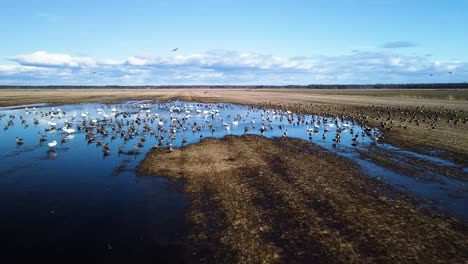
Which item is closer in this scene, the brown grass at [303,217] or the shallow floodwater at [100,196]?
the brown grass at [303,217]

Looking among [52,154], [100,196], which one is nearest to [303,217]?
[100,196]

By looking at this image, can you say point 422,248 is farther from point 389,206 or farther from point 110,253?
point 110,253

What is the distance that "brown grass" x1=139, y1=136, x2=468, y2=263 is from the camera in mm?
11383

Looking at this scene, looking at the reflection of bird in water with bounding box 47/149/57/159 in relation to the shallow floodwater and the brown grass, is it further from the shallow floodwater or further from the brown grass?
the brown grass

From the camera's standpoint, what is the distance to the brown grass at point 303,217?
11383mm

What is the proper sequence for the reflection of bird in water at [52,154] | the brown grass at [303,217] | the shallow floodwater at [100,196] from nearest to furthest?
the brown grass at [303,217]
the shallow floodwater at [100,196]
the reflection of bird in water at [52,154]

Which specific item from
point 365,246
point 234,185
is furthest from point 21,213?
point 365,246

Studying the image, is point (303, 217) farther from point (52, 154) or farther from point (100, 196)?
point (52, 154)

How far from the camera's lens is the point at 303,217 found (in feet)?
46.1

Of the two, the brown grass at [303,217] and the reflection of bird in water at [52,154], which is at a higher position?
the reflection of bird in water at [52,154]

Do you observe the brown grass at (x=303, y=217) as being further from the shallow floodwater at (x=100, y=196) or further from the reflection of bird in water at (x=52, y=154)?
the reflection of bird in water at (x=52, y=154)

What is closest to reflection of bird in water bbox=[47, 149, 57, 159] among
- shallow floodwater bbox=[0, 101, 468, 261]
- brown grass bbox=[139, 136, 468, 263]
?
shallow floodwater bbox=[0, 101, 468, 261]

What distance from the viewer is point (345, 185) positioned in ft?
59.4

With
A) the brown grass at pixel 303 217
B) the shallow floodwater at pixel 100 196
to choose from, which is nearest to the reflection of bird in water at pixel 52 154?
the shallow floodwater at pixel 100 196
